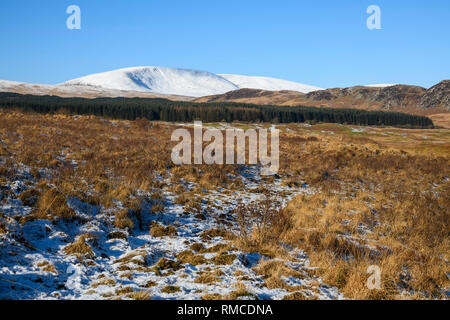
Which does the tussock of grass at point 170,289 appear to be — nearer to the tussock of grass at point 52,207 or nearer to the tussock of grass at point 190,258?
the tussock of grass at point 190,258

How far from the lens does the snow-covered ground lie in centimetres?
517

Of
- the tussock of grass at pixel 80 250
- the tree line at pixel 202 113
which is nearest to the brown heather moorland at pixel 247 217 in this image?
the tussock of grass at pixel 80 250

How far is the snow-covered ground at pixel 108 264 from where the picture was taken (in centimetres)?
517

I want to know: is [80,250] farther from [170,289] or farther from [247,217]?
[247,217]

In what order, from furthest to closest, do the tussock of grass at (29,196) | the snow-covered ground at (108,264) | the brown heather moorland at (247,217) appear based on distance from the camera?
the tussock of grass at (29,196), the brown heather moorland at (247,217), the snow-covered ground at (108,264)

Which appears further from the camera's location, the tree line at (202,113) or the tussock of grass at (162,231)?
the tree line at (202,113)

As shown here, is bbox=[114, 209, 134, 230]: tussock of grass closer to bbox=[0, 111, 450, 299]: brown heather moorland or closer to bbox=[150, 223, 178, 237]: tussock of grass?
bbox=[0, 111, 450, 299]: brown heather moorland

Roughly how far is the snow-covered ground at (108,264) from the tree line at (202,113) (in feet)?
327

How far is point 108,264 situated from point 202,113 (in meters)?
115

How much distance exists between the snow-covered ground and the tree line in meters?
99.7

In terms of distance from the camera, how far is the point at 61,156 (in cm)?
1406

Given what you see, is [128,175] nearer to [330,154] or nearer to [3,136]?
[3,136]

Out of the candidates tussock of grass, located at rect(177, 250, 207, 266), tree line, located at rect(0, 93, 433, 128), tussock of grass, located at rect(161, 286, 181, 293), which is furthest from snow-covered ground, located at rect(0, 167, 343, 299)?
tree line, located at rect(0, 93, 433, 128)
